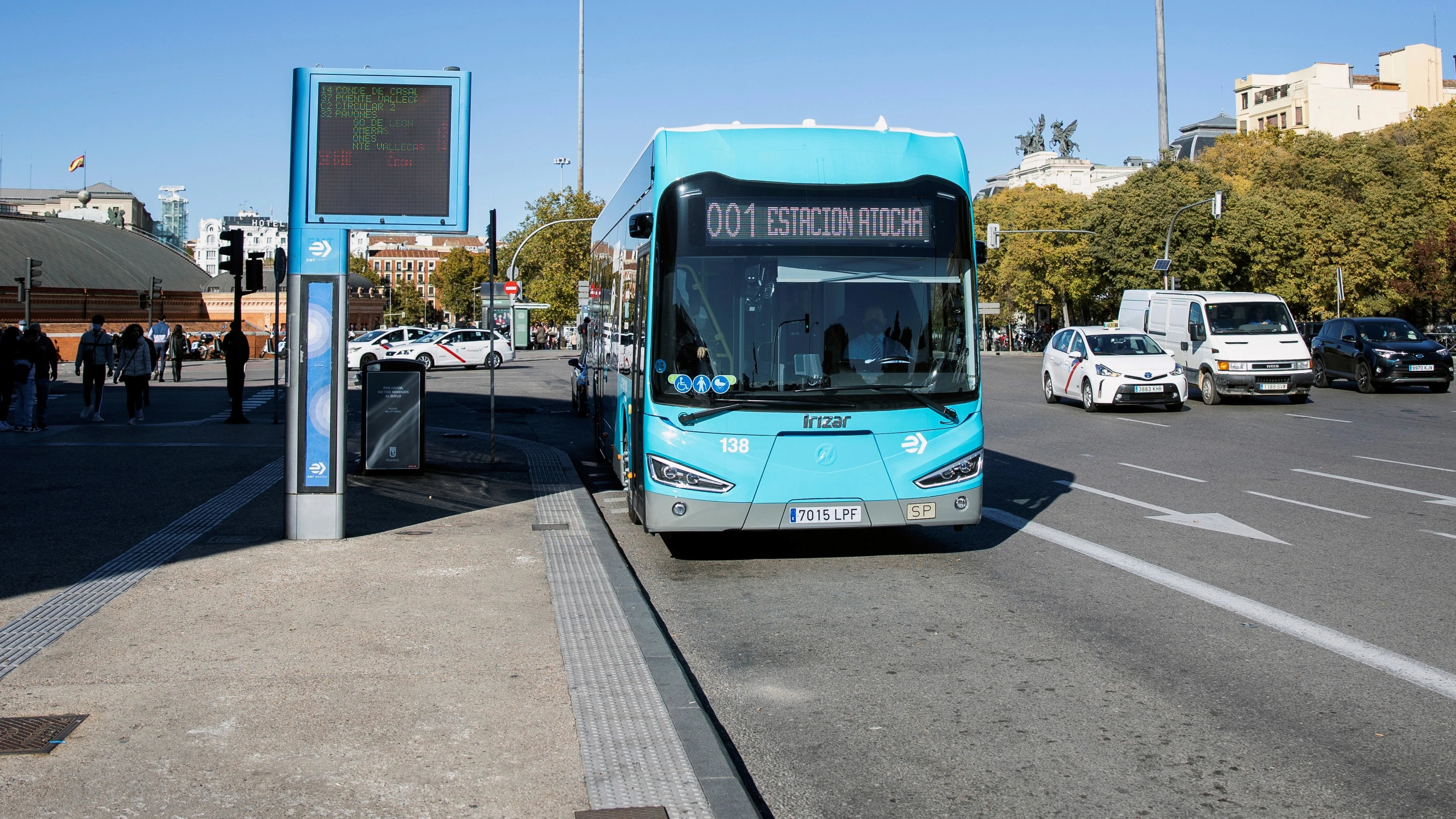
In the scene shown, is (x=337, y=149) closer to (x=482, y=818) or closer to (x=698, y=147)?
(x=698, y=147)

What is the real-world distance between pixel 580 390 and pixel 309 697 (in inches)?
770

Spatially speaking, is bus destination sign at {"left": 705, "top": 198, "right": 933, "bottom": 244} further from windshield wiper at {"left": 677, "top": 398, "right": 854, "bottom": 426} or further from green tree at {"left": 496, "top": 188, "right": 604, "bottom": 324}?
green tree at {"left": 496, "top": 188, "right": 604, "bottom": 324}

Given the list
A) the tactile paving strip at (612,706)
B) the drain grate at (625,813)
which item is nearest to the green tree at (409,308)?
the tactile paving strip at (612,706)

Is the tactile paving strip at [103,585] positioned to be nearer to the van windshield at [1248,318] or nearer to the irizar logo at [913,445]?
the irizar logo at [913,445]

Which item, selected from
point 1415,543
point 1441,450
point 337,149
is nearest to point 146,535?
point 337,149

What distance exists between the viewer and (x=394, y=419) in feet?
44.4

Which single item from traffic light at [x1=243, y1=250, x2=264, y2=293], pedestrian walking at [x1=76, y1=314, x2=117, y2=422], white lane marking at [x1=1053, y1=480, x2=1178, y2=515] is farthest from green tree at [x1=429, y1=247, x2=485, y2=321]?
white lane marking at [x1=1053, y1=480, x2=1178, y2=515]

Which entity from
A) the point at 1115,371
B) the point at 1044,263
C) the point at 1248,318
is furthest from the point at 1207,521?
the point at 1044,263

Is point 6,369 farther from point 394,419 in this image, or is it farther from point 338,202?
point 338,202

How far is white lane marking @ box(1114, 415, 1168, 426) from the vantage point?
20.6 metres

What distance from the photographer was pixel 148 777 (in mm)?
4188

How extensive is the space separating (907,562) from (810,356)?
1.65 meters

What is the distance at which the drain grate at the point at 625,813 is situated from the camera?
12.6ft

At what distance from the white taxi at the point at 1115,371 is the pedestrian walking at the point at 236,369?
49.0ft
